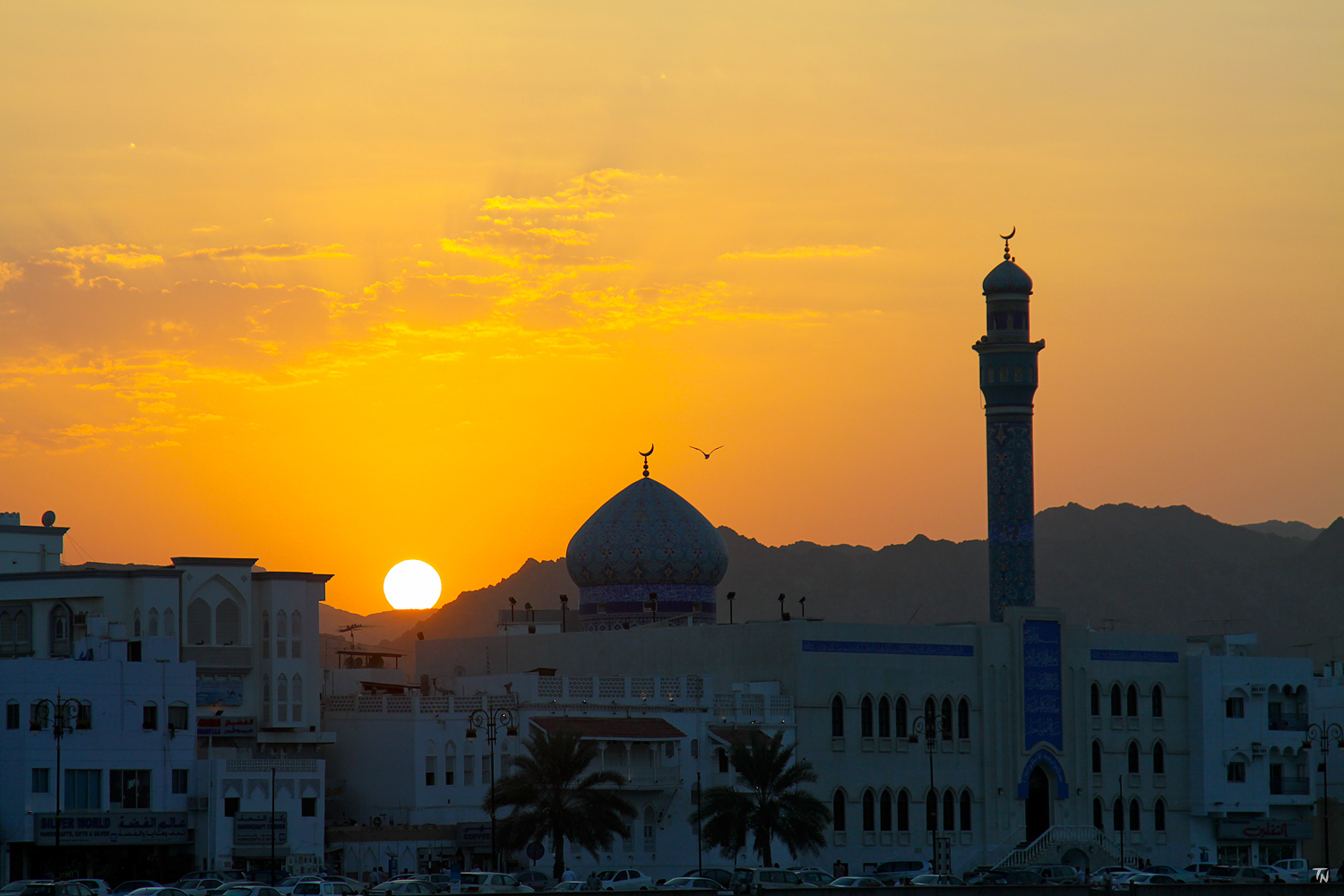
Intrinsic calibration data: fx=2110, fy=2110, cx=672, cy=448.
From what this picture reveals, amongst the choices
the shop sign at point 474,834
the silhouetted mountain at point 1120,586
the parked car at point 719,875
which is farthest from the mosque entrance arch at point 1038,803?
the silhouetted mountain at point 1120,586

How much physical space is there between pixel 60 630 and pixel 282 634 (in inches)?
264

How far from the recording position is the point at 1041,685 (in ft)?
245

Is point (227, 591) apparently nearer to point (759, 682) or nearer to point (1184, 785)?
point (759, 682)

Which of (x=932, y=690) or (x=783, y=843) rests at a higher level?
(x=932, y=690)

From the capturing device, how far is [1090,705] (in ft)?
249

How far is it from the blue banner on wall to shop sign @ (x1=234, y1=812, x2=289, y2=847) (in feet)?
90.8

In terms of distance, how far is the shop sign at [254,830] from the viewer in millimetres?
58750

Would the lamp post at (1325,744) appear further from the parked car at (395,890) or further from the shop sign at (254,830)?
the parked car at (395,890)

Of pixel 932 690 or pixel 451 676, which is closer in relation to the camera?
pixel 932 690

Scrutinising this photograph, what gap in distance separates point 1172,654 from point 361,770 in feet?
103

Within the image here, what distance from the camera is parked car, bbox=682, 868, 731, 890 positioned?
181 ft

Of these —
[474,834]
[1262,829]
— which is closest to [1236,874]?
[1262,829]

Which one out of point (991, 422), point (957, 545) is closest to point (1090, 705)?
point (991, 422)

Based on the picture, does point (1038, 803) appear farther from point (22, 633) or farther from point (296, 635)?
point (22, 633)
